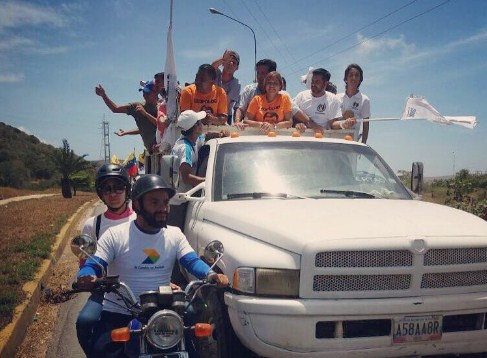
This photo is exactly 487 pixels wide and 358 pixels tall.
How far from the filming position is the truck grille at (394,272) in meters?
3.01

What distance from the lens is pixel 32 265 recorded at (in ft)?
23.5

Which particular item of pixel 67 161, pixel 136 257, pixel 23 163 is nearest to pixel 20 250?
pixel 136 257

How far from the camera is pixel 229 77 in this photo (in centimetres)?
834

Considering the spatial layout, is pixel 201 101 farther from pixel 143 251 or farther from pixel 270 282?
pixel 270 282

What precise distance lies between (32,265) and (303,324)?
5594mm

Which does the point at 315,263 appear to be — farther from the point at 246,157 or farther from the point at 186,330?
the point at 246,157

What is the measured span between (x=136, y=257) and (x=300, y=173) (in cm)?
193

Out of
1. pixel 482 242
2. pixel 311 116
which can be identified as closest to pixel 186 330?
pixel 482 242

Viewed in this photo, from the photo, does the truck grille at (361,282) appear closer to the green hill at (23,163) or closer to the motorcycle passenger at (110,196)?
the motorcycle passenger at (110,196)

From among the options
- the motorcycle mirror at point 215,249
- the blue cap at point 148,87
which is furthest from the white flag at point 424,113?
the motorcycle mirror at point 215,249

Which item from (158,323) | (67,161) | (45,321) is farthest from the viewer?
(67,161)

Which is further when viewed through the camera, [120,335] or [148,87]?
[148,87]

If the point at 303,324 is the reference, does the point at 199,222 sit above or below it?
above

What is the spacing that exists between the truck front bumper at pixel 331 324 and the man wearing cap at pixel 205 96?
3823mm
